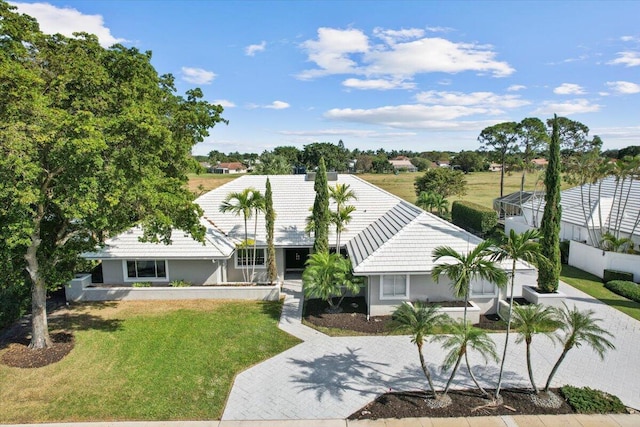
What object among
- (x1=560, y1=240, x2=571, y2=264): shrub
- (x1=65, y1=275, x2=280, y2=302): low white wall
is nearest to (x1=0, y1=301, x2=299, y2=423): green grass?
(x1=65, y1=275, x2=280, y2=302): low white wall

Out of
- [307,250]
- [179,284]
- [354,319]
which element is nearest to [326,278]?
[354,319]

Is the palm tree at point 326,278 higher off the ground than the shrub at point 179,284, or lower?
higher

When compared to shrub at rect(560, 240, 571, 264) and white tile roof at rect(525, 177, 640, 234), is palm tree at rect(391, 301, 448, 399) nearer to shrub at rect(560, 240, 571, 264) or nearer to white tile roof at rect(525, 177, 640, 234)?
white tile roof at rect(525, 177, 640, 234)

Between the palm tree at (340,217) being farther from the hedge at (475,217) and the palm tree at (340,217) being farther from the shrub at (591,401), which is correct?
the hedge at (475,217)

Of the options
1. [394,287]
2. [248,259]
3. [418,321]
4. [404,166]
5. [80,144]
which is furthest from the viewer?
[404,166]

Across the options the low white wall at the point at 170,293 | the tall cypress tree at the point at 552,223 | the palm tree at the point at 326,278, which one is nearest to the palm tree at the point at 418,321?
the palm tree at the point at 326,278

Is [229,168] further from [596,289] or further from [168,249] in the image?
[596,289]
